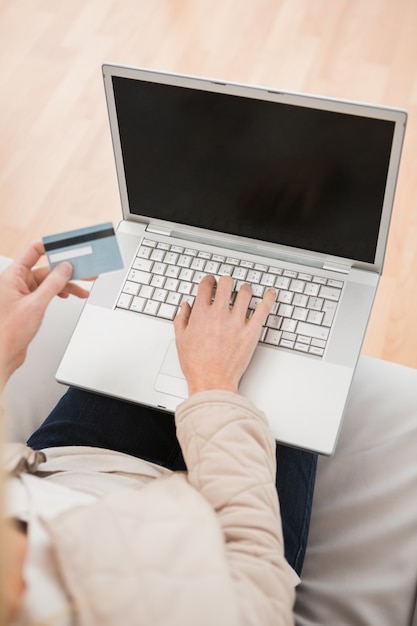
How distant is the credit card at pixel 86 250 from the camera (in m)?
0.84

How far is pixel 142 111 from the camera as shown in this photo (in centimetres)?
87

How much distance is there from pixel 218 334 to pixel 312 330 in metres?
0.15

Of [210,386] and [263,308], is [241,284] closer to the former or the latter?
[263,308]

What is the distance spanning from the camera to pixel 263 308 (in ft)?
2.97

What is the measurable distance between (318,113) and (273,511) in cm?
49

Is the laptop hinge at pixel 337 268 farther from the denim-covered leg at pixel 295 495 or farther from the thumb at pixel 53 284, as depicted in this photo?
the thumb at pixel 53 284

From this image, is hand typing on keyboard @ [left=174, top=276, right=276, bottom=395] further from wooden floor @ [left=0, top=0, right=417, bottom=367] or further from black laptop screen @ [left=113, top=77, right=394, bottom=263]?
wooden floor @ [left=0, top=0, right=417, bottom=367]

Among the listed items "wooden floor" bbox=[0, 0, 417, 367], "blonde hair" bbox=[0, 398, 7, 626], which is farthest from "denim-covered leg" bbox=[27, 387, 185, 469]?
"wooden floor" bbox=[0, 0, 417, 367]

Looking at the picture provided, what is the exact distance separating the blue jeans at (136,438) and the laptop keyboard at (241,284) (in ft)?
0.53

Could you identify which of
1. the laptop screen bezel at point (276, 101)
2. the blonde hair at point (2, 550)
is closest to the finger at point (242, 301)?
the laptop screen bezel at point (276, 101)

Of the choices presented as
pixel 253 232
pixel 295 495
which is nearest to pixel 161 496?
pixel 295 495

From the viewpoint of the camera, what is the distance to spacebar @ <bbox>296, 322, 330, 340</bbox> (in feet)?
3.02

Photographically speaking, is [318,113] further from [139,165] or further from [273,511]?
[273,511]

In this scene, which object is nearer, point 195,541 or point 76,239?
point 195,541
